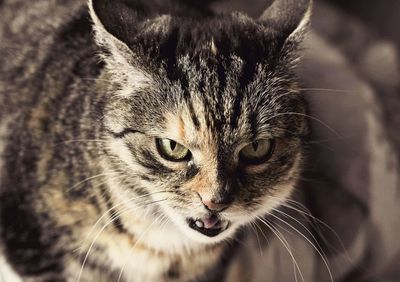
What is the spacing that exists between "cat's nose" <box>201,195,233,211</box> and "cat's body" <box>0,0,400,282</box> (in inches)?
0.8

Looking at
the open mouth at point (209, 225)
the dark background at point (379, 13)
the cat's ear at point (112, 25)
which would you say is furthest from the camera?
the dark background at point (379, 13)

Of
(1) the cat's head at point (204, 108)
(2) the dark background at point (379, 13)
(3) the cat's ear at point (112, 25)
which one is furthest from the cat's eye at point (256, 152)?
(2) the dark background at point (379, 13)

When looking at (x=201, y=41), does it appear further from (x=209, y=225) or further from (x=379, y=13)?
(x=379, y=13)

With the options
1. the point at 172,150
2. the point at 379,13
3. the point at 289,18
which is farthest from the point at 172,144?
the point at 379,13

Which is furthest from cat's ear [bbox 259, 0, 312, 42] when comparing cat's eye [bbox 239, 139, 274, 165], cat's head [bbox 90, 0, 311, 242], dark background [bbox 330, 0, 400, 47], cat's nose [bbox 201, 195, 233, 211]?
dark background [bbox 330, 0, 400, 47]

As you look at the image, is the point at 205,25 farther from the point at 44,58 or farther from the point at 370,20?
the point at 370,20

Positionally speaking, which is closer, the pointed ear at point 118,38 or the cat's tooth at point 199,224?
the pointed ear at point 118,38

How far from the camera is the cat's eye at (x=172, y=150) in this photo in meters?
0.93

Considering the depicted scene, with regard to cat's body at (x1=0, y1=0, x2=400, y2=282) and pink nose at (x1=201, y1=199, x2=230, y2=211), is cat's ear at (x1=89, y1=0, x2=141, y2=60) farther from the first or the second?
pink nose at (x1=201, y1=199, x2=230, y2=211)

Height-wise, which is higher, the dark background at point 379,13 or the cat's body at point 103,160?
the dark background at point 379,13

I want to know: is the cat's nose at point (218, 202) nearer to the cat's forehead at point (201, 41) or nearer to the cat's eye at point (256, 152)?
the cat's eye at point (256, 152)

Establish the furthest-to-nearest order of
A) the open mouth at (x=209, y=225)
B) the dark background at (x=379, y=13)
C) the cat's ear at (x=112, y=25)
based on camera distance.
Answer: the dark background at (x=379, y=13)
the open mouth at (x=209, y=225)
the cat's ear at (x=112, y=25)

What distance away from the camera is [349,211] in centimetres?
136

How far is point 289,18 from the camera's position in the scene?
96cm
